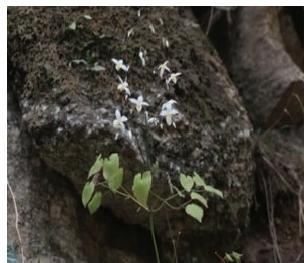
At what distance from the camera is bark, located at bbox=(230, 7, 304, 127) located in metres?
2.15

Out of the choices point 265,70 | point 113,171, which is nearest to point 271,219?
point 265,70

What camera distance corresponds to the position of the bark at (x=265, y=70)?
2150 millimetres

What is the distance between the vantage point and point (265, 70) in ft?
7.38

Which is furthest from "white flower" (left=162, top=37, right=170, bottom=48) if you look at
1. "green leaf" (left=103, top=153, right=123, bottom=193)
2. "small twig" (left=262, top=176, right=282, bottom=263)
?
"green leaf" (left=103, top=153, right=123, bottom=193)

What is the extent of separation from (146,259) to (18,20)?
731 millimetres

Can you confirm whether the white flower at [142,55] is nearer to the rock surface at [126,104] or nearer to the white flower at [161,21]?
the rock surface at [126,104]

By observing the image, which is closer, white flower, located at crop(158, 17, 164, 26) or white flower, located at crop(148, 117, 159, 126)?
white flower, located at crop(148, 117, 159, 126)

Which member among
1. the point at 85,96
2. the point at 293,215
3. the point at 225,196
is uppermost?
the point at 85,96

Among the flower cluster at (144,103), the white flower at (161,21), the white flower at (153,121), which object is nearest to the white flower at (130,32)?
A: the flower cluster at (144,103)

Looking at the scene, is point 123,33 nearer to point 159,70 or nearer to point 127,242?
point 159,70

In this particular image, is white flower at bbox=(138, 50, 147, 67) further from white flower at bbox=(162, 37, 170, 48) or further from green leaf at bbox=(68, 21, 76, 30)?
green leaf at bbox=(68, 21, 76, 30)

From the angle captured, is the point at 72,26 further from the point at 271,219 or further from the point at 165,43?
the point at 271,219

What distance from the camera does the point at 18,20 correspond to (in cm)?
171
